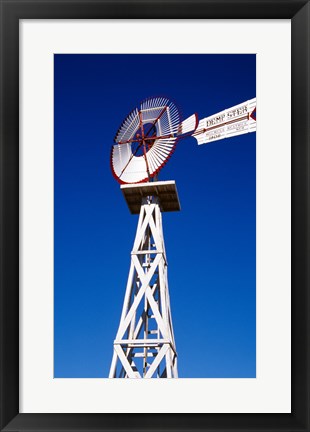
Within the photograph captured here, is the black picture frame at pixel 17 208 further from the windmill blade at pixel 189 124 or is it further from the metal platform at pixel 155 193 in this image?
the metal platform at pixel 155 193

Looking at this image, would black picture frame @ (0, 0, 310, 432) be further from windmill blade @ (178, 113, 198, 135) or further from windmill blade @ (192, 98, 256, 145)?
windmill blade @ (178, 113, 198, 135)

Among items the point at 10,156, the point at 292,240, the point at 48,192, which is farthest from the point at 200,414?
the point at 10,156

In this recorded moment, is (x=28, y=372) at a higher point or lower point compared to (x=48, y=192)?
Result: lower

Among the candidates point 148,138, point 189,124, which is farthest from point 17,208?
point 148,138

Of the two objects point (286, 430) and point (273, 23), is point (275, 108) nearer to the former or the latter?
point (273, 23)

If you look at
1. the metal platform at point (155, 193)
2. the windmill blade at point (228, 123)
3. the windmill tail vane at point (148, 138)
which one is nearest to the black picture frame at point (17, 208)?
the windmill blade at point (228, 123)
